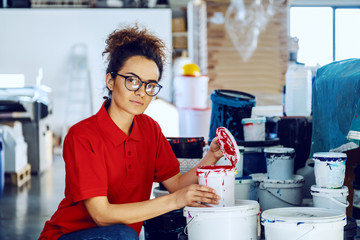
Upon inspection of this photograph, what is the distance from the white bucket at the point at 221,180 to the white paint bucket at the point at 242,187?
759mm

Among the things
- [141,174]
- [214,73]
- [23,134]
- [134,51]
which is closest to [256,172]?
[141,174]

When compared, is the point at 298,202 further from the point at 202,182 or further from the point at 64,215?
the point at 64,215

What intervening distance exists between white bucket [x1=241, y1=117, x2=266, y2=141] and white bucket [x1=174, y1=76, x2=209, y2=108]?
2429mm

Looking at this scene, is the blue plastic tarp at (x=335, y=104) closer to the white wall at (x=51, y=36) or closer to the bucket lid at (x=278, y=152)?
the bucket lid at (x=278, y=152)

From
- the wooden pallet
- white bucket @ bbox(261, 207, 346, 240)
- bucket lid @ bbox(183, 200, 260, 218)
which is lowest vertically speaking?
the wooden pallet

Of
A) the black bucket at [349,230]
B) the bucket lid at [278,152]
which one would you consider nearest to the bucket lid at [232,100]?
the bucket lid at [278,152]

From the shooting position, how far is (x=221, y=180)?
1854mm

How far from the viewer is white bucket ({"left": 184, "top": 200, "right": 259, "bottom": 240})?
1.80 metres

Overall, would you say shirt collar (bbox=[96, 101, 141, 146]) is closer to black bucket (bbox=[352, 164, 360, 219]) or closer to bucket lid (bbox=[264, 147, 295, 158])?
bucket lid (bbox=[264, 147, 295, 158])

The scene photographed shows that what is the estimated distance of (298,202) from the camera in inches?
111

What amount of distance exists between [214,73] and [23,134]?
273 centimetres

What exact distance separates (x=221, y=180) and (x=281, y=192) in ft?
3.39

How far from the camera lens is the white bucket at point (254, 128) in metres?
3.25

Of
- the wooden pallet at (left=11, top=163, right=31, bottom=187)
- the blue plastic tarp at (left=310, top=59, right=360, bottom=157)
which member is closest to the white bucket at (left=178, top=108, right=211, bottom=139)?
the wooden pallet at (left=11, top=163, right=31, bottom=187)
